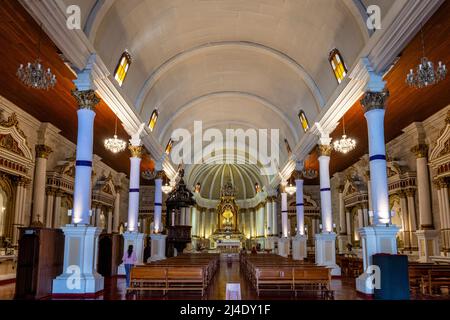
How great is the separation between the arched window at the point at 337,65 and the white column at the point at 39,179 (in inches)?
384

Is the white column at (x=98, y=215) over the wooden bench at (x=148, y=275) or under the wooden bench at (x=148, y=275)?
over

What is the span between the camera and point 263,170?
2834 centimetres

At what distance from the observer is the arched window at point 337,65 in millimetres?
11355

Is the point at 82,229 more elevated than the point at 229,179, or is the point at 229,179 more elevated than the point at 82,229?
the point at 229,179

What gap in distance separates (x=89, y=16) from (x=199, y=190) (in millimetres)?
24017

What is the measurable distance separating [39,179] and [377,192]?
10562 millimetres

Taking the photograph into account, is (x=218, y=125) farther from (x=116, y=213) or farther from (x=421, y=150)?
(x=421, y=150)

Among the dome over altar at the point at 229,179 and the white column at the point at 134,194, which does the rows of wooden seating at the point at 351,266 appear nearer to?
the white column at the point at 134,194

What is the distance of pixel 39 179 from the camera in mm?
13383

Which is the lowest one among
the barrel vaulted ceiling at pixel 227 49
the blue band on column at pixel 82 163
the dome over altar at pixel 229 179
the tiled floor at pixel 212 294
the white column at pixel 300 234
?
the tiled floor at pixel 212 294

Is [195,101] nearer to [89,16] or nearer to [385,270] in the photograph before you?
[89,16]

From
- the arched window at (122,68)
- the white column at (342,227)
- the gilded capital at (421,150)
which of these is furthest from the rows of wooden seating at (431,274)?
the white column at (342,227)

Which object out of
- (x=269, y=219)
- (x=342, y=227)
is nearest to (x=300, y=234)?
(x=342, y=227)

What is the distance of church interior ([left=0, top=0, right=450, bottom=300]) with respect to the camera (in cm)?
837
